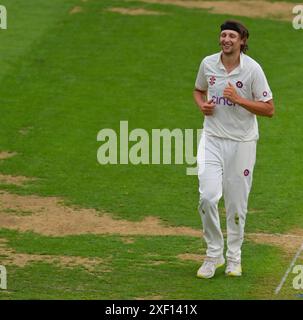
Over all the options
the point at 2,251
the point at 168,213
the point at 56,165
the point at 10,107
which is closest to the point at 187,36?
the point at 10,107

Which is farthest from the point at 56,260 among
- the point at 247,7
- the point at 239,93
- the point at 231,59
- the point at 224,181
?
the point at 247,7

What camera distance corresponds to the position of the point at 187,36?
78.0ft

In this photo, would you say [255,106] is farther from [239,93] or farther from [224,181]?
[224,181]

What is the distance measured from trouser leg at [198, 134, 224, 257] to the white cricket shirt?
0.64ft

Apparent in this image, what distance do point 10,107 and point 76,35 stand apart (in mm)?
3843

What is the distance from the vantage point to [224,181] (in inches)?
528

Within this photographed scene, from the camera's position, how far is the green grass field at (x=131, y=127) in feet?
43.9

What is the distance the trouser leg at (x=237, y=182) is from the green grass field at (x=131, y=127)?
20.3 inches

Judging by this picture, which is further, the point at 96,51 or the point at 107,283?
the point at 96,51

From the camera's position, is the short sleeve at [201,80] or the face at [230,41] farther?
the short sleeve at [201,80]

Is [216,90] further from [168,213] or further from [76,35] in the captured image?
[76,35]

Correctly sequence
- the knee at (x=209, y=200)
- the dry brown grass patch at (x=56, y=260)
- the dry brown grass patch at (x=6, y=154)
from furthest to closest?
the dry brown grass patch at (x=6, y=154) → the dry brown grass patch at (x=56, y=260) → the knee at (x=209, y=200)

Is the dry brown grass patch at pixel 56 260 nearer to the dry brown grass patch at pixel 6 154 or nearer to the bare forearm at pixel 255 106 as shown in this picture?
the bare forearm at pixel 255 106

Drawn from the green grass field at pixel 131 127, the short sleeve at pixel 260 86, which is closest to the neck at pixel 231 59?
the short sleeve at pixel 260 86
